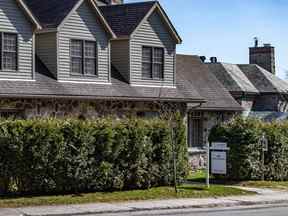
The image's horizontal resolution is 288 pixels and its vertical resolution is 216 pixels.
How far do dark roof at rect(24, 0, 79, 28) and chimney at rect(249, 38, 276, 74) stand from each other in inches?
1065

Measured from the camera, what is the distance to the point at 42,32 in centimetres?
2902

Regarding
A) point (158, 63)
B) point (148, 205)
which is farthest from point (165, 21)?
point (148, 205)

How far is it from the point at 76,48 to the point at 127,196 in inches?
354

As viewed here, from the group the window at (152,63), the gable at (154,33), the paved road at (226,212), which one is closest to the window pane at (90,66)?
the gable at (154,33)

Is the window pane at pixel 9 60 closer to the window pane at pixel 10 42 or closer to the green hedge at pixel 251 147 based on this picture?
the window pane at pixel 10 42

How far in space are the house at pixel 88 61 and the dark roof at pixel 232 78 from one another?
1237 centimetres

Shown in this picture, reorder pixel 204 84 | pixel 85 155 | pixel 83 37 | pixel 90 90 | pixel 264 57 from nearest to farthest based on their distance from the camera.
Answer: pixel 85 155 → pixel 90 90 → pixel 83 37 → pixel 204 84 → pixel 264 57

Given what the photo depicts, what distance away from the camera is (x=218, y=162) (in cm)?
2714

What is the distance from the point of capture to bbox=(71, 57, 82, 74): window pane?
29531 millimetres

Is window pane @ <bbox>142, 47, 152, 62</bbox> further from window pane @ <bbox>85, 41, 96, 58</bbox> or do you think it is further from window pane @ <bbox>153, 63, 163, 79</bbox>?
window pane @ <bbox>85, 41, 96, 58</bbox>

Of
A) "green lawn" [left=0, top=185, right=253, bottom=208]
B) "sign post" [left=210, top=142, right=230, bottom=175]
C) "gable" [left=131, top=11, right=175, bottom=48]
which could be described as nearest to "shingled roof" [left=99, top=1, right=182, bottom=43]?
"gable" [left=131, top=11, right=175, bottom=48]

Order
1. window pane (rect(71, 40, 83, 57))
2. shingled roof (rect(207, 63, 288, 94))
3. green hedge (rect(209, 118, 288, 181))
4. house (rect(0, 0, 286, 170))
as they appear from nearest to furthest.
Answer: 1. house (rect(0, 0, 286, 170))
2. green hedge (rect(209, 118, 288, 181))
3. window pane (rect(71, 40, 83, 57))
4. shingled roof (rect(207, 63, 288, 94))

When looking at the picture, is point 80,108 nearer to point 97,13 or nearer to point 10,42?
point 10,42

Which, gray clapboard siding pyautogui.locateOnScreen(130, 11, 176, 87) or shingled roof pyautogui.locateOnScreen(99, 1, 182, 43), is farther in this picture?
shingled roof pyautogui.locateOnScreen(99, 1, 182, 43)
